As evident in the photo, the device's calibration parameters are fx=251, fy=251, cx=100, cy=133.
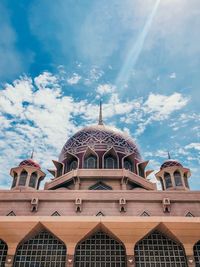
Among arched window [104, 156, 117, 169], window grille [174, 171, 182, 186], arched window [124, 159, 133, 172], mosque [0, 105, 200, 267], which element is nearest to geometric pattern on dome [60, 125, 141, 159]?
mosque [0, 105, 200, 267]

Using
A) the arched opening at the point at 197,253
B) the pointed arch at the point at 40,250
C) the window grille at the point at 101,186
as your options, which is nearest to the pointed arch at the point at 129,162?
the window grille at the point at 101,186

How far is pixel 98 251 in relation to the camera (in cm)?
1563

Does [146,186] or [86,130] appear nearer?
[146,186]

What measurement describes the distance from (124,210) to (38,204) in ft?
21.5

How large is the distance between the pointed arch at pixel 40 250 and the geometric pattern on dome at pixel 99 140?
37.0 feet

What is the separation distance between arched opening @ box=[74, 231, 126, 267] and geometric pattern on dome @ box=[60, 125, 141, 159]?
11.3 metres

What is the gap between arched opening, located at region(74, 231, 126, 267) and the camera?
1526cm

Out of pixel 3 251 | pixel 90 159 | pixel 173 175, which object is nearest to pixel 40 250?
pixel 3 251

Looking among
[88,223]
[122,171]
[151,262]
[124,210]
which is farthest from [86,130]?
[151,262]

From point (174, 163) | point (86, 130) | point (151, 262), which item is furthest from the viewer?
point (86, 130)

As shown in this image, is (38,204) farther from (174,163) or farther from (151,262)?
(174,163)

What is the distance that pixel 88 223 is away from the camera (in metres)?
15.8

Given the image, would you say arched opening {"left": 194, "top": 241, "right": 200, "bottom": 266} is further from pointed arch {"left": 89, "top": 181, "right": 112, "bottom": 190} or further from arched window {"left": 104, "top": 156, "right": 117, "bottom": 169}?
arched window {"left": 104, "top": 156, "right": 117, "bottom": 169}

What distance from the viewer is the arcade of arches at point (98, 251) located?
15164 millimetres
